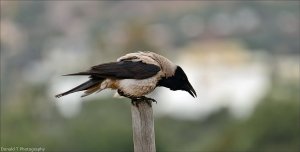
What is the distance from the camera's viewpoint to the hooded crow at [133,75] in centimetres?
699

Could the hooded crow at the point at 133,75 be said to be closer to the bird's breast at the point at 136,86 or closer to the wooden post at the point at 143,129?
the bird's breast at the point at 136,86

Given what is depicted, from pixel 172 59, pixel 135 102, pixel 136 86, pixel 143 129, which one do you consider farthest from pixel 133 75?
pixel 172 59

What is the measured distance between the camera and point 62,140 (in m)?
22.0

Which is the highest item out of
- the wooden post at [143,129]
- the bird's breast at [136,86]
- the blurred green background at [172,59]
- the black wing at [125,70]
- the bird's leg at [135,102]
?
the blurred green background at [172,59]

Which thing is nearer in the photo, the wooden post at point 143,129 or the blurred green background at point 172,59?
the wooden post at point 143,129

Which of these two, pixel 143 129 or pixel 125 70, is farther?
pixel 125 70

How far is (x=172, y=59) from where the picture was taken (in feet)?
222

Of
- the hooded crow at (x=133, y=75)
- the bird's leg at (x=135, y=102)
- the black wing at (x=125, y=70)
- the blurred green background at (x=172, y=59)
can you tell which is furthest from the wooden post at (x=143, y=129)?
the blurred green background at (x=172, y=59)

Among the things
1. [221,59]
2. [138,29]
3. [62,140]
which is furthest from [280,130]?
[221,59]

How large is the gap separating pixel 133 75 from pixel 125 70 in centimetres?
10

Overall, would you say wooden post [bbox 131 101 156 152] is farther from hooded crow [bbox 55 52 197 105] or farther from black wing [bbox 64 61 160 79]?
black wing [bbox 64 61 160 79]

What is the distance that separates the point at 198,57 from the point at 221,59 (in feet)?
7.67

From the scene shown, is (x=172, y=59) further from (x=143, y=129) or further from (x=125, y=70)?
(x=143, y=129)

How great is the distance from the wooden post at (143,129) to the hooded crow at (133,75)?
50cm
